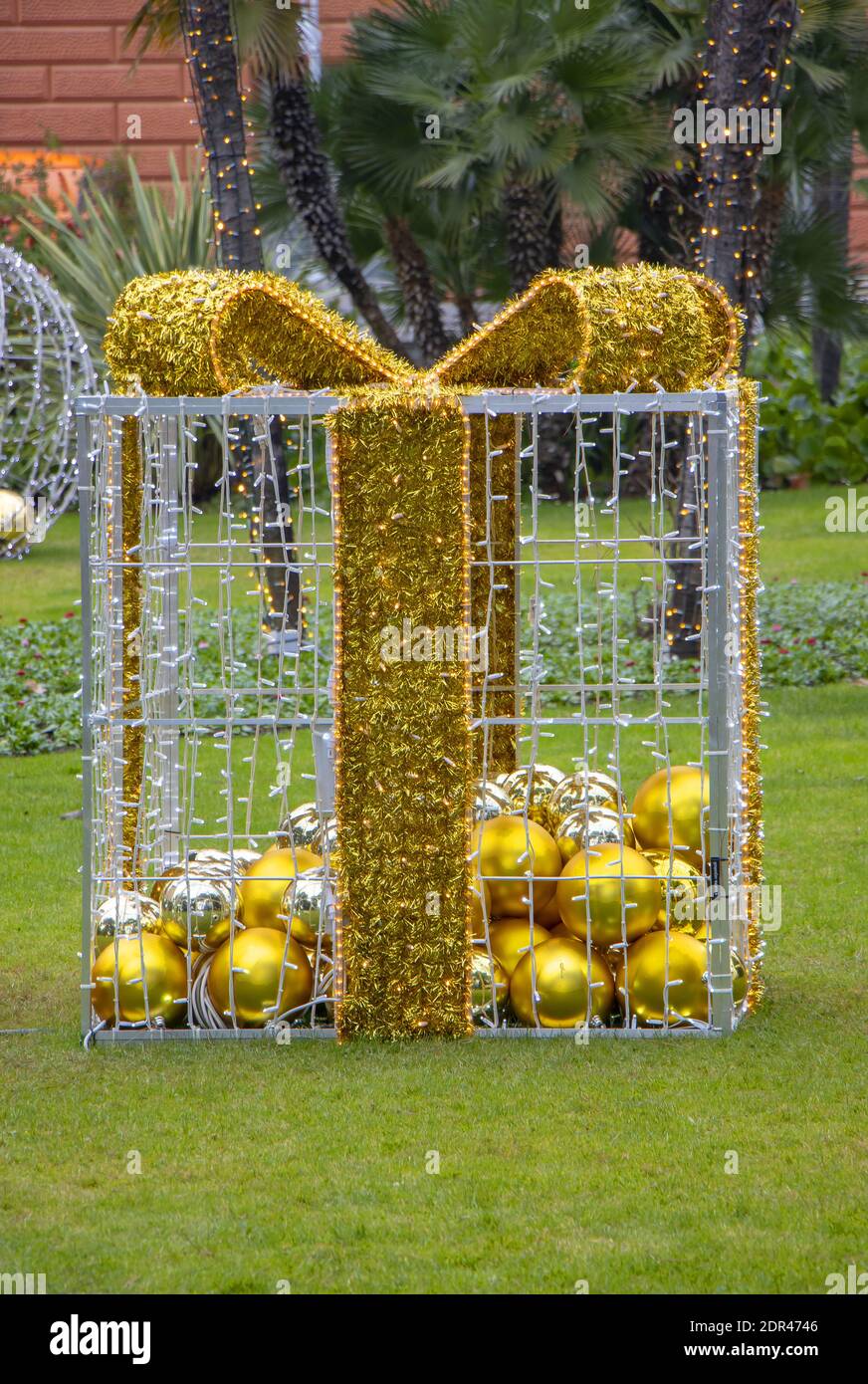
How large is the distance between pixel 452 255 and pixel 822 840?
893 centimetres

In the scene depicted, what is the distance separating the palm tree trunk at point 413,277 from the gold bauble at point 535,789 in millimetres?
8857

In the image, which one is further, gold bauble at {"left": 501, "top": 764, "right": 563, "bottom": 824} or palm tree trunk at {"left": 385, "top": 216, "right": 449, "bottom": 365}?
palm tree trunk at {"left": 385, "top": 216, "right": 449, "bottom": 365}

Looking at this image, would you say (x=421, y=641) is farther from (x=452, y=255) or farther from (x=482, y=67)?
(x=452, y=255)

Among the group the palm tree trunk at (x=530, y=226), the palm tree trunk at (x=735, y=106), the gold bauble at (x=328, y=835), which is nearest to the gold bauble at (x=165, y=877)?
the gold bauble at (x=328, y=835)

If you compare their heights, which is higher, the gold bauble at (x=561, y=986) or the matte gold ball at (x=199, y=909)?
the matte gold ball at (x=199, y=909)

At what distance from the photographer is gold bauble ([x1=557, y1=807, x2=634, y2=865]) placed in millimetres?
5004

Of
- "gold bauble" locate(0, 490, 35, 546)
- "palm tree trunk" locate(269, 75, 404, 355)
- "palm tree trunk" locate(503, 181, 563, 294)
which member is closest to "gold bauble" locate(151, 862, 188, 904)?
"gold bauble" locate(0, 490, 35, 546)

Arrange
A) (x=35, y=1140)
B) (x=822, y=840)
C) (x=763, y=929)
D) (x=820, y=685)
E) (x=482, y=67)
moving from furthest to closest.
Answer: (x=482, y=67), (x=820, y=685), (x=822, y=840), (x=763, y=929), (x=35, y=1140)

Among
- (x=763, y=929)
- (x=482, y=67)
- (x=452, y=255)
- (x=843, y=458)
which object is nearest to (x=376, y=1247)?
(x=763, y=929)

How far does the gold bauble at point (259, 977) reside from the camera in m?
4.72

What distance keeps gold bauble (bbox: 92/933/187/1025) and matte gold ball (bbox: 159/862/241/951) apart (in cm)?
9

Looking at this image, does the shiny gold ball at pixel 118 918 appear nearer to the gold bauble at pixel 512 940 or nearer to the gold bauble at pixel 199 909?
the gold bauble at pixel 199 909

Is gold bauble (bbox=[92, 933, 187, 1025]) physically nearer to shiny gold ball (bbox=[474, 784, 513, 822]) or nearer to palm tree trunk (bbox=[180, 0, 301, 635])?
shiny gold ball (bbox=[474, 784, 513, 822])
